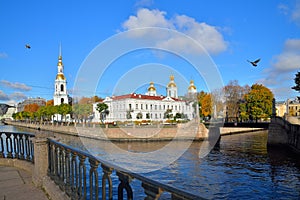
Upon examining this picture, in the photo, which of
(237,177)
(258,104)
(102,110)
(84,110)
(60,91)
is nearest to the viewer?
(237,177)

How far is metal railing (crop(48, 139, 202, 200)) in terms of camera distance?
2457mm

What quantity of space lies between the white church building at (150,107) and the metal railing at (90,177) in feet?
150

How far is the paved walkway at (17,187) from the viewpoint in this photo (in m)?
5.36

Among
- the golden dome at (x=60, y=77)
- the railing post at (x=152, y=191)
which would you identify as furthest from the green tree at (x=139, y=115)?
the golden dome at (x=60, y=77)

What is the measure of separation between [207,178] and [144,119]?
1684 inches

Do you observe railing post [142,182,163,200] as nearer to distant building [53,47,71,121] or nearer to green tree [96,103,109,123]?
green tree [96,103,109,123]

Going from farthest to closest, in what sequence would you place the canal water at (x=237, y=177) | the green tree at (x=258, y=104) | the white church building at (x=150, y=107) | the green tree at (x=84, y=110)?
the green tree at (x=84, y=110) < the green tree at (x=258, y=104) < the white church building at (x=150, y=107) < the canal water at (x=237, y=177)

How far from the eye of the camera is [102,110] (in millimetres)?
67000

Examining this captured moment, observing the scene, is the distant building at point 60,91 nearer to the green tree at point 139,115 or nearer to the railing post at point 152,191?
the green tree at point 139,115

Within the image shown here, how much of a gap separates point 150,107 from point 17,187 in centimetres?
5230

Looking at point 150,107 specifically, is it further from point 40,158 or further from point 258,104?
point 40,158

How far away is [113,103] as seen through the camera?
200 feet

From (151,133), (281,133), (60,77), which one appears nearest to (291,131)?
(281,133)

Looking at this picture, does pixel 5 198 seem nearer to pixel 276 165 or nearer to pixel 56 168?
pixel 56 168
